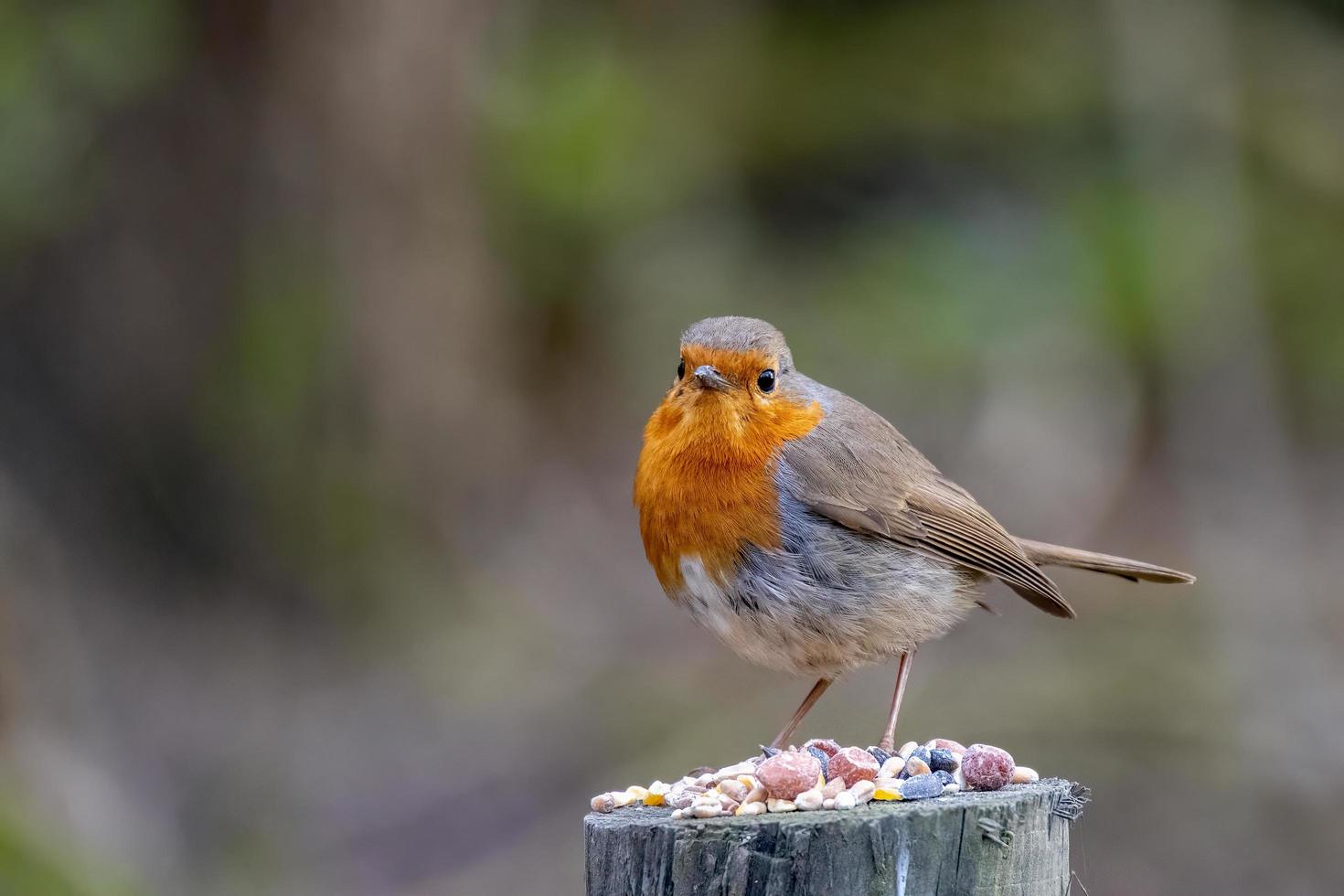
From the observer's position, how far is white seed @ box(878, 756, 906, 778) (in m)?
3.13

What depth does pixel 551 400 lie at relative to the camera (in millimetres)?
9562

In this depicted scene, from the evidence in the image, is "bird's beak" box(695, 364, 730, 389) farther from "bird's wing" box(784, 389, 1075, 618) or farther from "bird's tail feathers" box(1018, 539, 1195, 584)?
"bird's tail feathers" box(1018, 539, 1195, 584)

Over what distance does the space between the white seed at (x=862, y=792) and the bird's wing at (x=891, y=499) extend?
1.00 m

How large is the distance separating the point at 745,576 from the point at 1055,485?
572cm

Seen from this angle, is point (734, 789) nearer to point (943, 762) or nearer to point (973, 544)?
point (943, 762)

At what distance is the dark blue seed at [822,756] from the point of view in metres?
3.17

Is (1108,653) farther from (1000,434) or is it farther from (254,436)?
(254,436)

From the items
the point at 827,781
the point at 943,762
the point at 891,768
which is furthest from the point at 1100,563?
the point at 827,781

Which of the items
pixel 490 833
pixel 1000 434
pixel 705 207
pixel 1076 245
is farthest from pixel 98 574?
pixel 1076 245

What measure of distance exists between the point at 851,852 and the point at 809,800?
331 mm

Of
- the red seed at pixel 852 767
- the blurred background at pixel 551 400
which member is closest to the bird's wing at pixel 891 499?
the red seed at pixel 852 767

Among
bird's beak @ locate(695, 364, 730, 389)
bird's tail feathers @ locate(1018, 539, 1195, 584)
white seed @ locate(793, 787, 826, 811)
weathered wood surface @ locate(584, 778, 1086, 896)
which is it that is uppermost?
bird's tail feathers @ locate(1018, 539, 1195, 584)

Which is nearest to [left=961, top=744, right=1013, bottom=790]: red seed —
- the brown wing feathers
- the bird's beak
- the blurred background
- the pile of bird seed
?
the pile of bird seed

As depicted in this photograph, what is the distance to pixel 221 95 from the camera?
8.29 m
